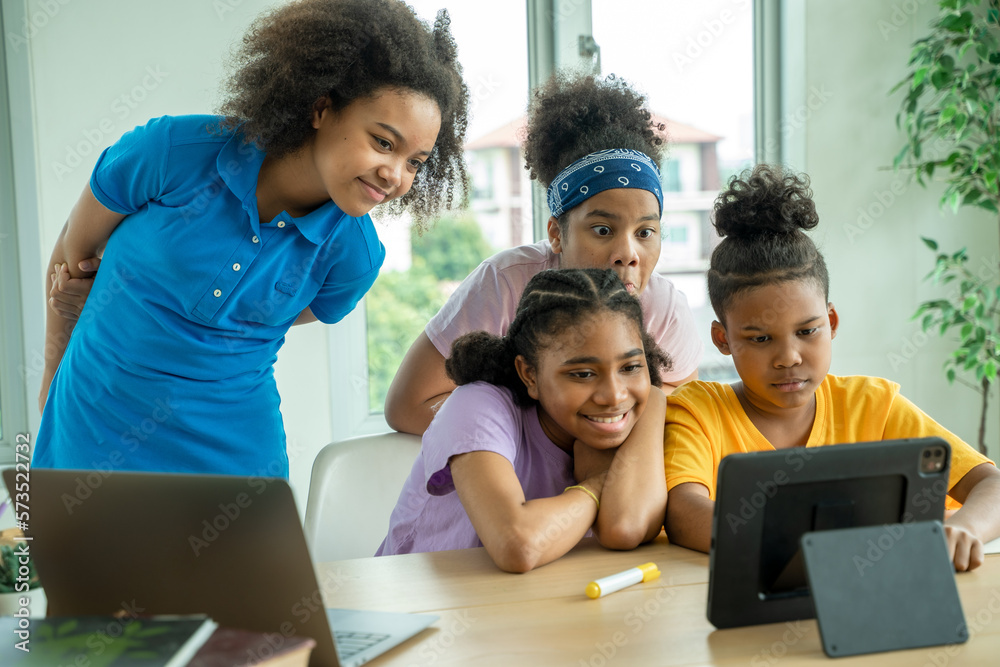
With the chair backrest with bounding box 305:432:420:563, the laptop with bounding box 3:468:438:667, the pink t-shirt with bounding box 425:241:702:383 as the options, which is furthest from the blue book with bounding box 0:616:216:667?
the pink t-shirt with bounding box 425:241:702:383

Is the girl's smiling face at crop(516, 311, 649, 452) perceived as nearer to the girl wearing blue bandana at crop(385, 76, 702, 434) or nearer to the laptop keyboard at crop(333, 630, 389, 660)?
the girl wearing blue bandana at crop(385, 76, 702, 434)

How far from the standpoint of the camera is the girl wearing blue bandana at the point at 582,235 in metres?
1.56

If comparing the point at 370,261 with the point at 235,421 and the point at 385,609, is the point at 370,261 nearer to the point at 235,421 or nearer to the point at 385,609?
the point at 235,421

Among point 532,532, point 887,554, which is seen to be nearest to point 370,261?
point 532,532

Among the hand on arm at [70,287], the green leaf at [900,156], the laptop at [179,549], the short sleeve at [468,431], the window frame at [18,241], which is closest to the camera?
the laptop at [179,549]

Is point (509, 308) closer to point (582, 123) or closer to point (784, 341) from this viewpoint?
point (582, 123)

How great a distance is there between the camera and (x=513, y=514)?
1084 mm

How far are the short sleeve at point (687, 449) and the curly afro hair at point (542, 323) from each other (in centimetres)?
13

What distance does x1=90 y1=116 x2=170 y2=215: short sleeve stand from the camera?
54.7 inches

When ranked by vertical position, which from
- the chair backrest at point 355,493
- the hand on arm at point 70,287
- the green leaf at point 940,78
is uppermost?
the green leaf at point 940,78

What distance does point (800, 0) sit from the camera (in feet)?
9.66

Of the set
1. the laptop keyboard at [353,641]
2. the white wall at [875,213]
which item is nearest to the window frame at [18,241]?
the laptop keyboard at [353,641]

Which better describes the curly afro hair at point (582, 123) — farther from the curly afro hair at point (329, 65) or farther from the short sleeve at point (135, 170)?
the short sleeve at point (135, 170)

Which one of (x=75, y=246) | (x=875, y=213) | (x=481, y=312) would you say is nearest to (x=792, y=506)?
(x=481, y=312)
